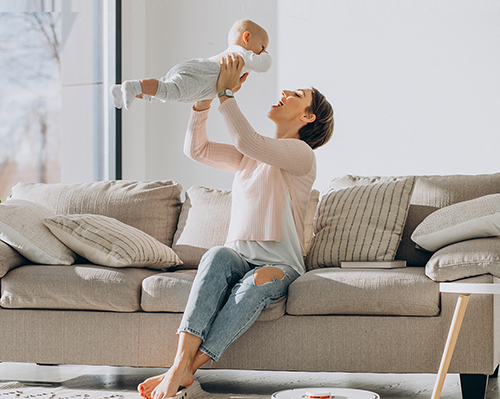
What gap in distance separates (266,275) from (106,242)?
0.60 meters

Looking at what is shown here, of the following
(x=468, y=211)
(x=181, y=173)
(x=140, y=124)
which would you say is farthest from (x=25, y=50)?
(x=468, y=211)

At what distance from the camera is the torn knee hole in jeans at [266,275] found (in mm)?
1836

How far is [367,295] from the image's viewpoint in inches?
72.8

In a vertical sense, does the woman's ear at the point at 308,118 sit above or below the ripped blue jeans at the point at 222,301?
above

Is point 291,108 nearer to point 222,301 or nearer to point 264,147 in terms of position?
point 264,147

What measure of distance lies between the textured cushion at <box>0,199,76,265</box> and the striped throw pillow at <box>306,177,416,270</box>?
0.92 metres

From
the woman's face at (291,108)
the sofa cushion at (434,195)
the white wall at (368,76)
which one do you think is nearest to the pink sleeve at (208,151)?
the woman's face at (291,108)

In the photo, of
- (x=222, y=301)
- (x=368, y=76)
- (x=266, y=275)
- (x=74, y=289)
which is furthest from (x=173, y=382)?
(x=368, y=76)

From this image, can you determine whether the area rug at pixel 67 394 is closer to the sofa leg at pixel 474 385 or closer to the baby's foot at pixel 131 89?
the sofa leg at pixel 474 385

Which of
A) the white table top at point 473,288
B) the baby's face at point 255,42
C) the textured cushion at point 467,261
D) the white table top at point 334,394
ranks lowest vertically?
the white table top at point 334,394

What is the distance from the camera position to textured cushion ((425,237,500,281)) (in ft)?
5.80

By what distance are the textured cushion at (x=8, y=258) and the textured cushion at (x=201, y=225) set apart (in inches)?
24.8

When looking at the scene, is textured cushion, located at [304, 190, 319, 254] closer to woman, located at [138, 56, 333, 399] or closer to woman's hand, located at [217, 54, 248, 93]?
woman, located at [138, 56, 333, 399]

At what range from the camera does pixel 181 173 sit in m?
3.71
